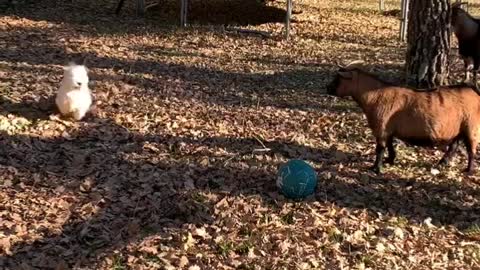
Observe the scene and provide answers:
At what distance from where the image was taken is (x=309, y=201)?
5617mm

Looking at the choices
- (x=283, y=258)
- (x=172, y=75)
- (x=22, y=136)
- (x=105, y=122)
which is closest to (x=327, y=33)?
(x=172, y=75)

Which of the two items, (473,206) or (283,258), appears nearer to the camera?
(283,258)

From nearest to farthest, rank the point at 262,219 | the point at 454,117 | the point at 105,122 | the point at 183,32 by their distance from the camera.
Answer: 1. the point at 262,219
2. the point at 454,117
3. the point at 105,122
4. the point at 183,32

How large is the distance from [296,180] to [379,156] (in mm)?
1233

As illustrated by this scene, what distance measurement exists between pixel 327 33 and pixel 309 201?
9769 millimetres

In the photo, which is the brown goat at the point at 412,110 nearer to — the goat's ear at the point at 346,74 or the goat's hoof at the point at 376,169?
the goat's ear at the point at 346,74

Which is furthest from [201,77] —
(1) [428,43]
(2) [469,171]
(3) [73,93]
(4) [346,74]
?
(2) [469,171]

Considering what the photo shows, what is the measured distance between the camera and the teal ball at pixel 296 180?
5.54 m

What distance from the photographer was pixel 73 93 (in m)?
7.03

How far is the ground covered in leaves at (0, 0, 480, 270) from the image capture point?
486cm

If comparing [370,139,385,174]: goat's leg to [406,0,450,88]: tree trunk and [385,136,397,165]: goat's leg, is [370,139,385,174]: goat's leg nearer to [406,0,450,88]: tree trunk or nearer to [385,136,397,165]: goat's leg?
[385,136,397,165]: goat's leg

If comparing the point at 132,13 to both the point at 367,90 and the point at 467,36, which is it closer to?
the point at 467,36

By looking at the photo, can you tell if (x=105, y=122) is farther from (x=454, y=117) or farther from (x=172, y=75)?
(x=454, y=117)

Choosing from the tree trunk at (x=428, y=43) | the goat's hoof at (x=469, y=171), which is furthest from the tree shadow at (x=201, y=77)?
the goat's hoof at (x=469, y=171)
